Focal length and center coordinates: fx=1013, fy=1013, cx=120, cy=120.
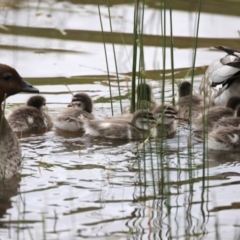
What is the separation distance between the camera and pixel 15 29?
1062 centimetres

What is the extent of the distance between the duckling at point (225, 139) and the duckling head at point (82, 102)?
1.20m

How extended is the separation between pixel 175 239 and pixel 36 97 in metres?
2.88

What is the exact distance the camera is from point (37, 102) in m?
7.89

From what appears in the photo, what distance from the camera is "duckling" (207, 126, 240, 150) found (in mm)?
7148

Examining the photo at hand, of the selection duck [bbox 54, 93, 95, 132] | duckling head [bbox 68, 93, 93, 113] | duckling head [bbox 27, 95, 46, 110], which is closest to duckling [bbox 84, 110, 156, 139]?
duck [bbox 54, 93, 95, 132]

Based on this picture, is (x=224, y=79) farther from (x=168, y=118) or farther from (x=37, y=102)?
(x=37, y=102)

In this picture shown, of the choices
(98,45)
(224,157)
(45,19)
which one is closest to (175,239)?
(224,157)

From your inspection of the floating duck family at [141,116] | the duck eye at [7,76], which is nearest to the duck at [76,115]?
the floating duck family at [141,116]

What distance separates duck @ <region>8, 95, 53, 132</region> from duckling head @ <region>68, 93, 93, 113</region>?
0.80ft

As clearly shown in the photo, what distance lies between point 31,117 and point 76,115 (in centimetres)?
36

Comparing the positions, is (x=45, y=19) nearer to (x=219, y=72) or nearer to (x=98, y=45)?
(x=98, y=45)

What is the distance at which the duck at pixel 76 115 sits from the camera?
776 centimetres

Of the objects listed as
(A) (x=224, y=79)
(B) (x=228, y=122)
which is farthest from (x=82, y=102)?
(A) (x=224, y=79)

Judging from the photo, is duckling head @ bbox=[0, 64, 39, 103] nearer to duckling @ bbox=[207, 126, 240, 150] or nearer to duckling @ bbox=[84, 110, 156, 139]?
duckling @ bbox=[84, 110, 156, 139]
